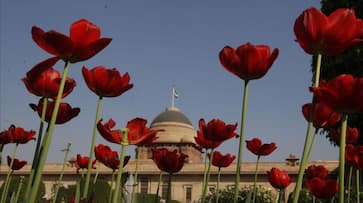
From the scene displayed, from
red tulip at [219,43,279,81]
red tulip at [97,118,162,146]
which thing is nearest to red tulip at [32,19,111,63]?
→ red tulip at [97,118,162,146]

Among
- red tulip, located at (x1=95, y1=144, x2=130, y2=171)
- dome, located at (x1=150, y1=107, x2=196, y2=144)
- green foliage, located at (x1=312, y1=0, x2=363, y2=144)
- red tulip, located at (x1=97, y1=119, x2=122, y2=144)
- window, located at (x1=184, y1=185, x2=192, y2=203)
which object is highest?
dome, located at (x1=150, y1=107, x2=196, y2=144)

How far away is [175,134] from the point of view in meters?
44.5

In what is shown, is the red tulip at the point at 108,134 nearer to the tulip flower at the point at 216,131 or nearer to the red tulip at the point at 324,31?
the red tulip at the point at 324,31

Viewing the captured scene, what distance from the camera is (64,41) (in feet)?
4.73

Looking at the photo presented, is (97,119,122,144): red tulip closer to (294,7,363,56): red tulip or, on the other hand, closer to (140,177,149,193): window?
(294,7,363,56): red tulip

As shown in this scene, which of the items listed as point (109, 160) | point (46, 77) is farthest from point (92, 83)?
point (109, 160)

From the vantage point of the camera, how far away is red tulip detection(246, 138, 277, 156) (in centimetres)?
350

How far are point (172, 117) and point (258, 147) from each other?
4362 centimetres

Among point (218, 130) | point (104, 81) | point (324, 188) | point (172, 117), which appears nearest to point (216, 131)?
point (218, 130)

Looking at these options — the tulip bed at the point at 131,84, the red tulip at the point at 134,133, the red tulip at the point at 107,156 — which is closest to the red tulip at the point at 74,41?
the tulip bed at the point at 131,84

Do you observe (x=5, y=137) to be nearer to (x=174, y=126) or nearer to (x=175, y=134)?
(x=175, y=134)

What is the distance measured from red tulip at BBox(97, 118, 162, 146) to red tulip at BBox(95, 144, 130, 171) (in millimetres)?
999

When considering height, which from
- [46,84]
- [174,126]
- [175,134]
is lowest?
[46,84]

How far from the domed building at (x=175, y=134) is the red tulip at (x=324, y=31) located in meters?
39.2
